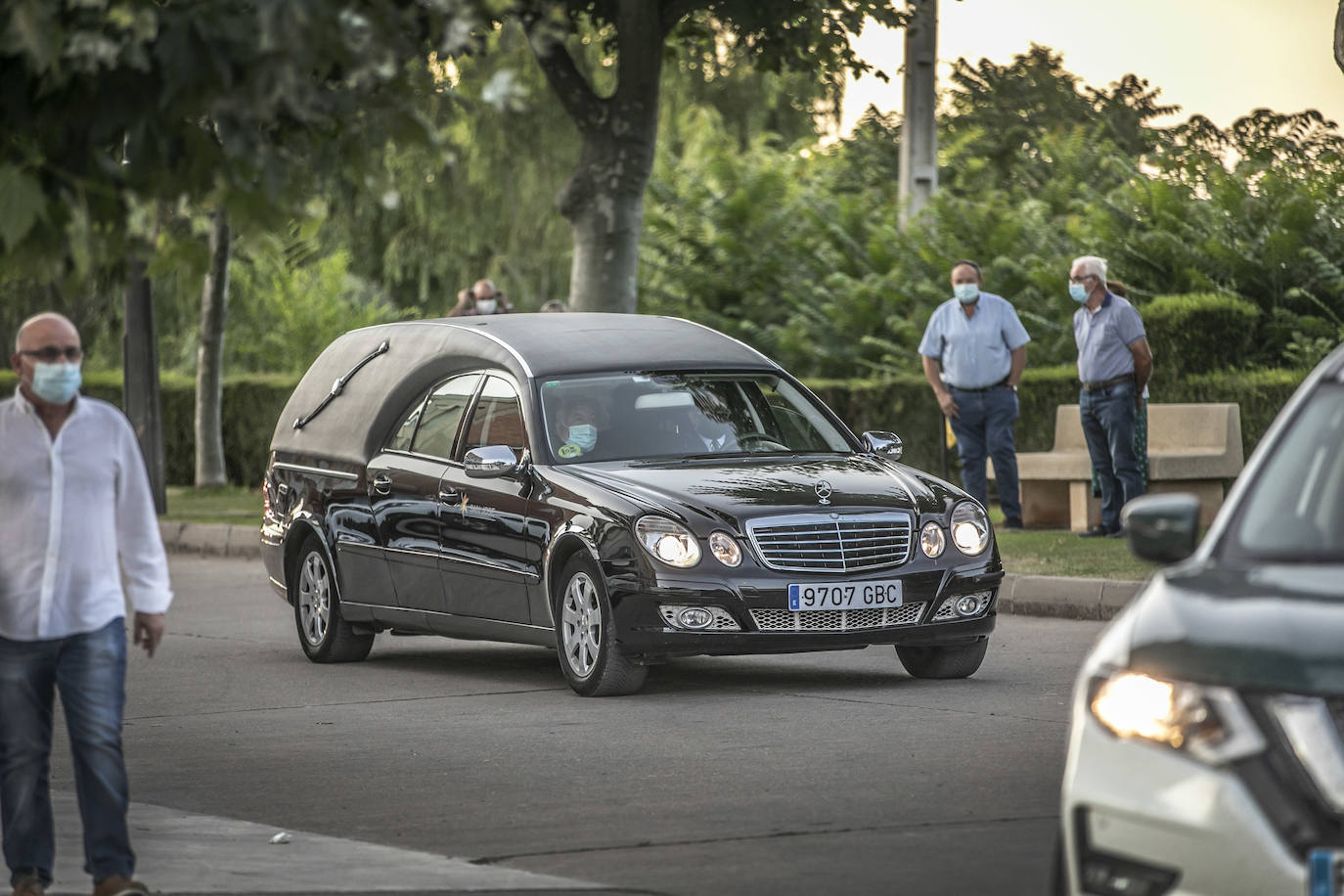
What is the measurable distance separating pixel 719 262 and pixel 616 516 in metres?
20.5

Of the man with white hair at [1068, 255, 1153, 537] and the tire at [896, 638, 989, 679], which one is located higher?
the man with white hair at [1068, 255, 1153, 537]

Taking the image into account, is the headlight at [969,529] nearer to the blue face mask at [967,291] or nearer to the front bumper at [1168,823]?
the front bumper at [1168,823]

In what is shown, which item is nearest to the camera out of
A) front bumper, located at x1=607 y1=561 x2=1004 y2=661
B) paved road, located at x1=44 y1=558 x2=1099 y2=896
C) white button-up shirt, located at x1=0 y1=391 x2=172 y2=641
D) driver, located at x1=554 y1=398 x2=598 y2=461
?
white button-up shirt, located at x1=0 y1=391 x2=172 y2=641

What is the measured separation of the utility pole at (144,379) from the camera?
24.9 m

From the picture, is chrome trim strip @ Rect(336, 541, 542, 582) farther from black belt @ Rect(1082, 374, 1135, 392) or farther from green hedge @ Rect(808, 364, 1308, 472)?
green hedge @ Rect(808, 364, 1308, 472)

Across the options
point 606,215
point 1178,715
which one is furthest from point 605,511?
point 606,215

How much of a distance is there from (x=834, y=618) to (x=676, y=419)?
1648 mm

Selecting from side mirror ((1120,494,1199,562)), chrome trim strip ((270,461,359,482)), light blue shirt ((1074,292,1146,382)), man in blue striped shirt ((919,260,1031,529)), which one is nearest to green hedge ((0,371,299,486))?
man in blue striped shirt ((919,260,1031,529))

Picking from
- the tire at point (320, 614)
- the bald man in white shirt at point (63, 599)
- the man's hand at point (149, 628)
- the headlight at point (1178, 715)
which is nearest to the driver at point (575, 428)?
the tire at point (320, 614)

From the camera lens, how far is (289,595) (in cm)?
1381

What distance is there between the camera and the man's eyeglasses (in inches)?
256

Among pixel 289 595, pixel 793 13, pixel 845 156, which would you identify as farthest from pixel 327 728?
pixel 845 156

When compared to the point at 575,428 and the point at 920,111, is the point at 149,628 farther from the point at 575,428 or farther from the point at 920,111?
the point at 920,111

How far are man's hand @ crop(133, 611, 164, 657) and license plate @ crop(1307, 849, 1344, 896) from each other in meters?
3.37
